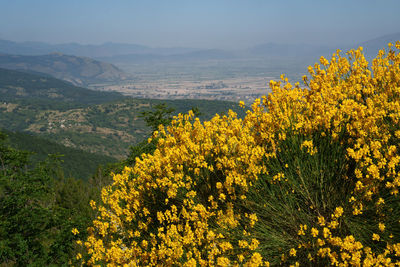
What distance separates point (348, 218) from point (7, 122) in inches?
8351

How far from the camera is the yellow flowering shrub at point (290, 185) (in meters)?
2.80

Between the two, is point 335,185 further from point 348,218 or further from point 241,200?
point 241,200

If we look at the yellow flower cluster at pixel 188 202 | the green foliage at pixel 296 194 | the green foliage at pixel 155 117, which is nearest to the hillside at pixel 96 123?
the green foliage at pixel 155 117

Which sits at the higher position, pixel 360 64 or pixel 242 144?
pixel 360 64

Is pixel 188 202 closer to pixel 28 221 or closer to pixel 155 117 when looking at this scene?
pixel 28 221

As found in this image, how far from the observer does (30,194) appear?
52.7ft

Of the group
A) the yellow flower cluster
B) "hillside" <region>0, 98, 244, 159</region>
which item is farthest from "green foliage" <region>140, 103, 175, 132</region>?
"hillside" <region>0, 98, 244, 159</region>

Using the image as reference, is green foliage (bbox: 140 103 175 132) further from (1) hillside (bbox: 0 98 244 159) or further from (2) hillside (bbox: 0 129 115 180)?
(1) hillside (bbox: 0 98 244 159)

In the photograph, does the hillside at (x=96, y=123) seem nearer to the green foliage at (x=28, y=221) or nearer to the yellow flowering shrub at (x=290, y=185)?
the green foliage at (x=28, y=221)

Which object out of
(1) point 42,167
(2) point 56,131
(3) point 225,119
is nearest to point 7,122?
(2) point 56,131

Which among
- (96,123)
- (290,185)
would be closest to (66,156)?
(96,123)

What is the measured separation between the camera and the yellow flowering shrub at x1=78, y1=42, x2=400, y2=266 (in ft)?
9.19

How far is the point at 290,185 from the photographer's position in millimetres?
3344

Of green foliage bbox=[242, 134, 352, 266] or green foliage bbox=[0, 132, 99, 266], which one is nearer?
green foliage bbox=[242, 134, 352, 266]
